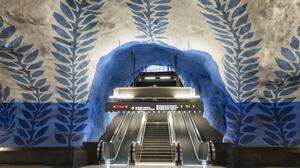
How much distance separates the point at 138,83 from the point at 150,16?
472cm

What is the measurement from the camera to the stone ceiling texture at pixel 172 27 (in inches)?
319

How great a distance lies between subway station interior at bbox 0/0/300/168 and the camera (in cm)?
873

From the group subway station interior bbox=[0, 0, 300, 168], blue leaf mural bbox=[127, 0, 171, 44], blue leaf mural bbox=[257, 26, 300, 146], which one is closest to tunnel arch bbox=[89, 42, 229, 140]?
subway station interior bbox=[0, 0, 300, 168]

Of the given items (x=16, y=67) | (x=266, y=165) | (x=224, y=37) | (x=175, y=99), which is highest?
(x=224, y=37)

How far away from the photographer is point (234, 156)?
1125cm

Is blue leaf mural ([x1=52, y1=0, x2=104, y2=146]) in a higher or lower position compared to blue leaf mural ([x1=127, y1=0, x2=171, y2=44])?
lower

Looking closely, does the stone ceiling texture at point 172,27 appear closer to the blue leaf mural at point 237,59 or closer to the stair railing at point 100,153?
the blue leaf mural at point 237,59

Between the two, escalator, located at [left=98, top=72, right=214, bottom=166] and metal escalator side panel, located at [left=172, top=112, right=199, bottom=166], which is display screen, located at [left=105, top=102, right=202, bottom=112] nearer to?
escalator, located at [left=98, top=72, right=214, bottom=166]

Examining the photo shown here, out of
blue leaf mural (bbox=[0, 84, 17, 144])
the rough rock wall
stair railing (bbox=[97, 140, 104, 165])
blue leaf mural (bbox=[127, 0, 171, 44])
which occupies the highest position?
blue leaf mural (bbox=[127, 0, 171, 44])

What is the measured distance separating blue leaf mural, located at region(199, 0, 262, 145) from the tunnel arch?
1.09 metres

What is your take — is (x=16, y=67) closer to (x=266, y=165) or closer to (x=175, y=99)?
(x=175, y=99)

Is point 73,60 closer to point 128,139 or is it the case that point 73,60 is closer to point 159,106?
point 159,106

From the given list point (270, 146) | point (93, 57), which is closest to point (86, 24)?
point (93, 57)

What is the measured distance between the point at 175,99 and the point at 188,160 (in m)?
2.73
